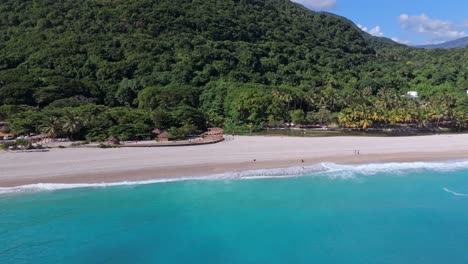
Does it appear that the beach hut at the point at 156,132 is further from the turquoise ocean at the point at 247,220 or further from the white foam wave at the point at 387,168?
the white foam wave at the point at 387,168

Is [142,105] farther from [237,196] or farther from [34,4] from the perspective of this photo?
[34,4]

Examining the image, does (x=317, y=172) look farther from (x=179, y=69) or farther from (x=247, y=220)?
(x=179, y=69)

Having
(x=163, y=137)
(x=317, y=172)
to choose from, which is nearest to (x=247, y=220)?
(x=317, y=172)

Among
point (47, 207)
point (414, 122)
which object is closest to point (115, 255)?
point (47, 207)

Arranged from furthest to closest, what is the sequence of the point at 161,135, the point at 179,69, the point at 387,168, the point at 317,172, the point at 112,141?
the point at 179,69 → the point at 161,135 → the point at 112,141 → the point at 387,168 → the point at 317,172

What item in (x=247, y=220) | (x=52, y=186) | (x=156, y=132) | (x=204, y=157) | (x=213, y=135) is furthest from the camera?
A: (x=213, y=135)

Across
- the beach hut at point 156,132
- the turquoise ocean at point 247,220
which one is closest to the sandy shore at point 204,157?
the turquoise ocean at point 247,220

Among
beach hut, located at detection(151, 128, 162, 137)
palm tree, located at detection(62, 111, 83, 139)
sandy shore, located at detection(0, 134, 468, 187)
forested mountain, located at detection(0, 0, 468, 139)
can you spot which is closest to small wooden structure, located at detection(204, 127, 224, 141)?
A: forested mountain, located at detection(0, 0, 468, 139)
